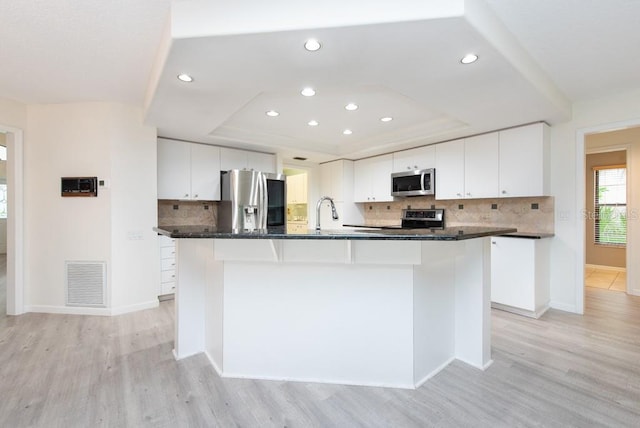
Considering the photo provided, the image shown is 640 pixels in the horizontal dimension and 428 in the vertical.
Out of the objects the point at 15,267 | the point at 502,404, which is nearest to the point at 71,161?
the point at 15,267

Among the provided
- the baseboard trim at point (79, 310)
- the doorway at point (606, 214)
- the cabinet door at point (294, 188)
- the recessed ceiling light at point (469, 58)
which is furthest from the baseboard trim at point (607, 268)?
the baseboard trim at point (79, 310)

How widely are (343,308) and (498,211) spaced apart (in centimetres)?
305

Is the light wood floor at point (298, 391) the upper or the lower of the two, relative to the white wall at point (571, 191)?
lower

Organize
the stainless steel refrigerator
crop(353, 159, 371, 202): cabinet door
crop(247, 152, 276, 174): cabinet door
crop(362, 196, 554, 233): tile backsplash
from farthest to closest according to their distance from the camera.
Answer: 1. crop(353, 159, 371, 202): cabinet door
2. crop(247, 152, 276, 174): cabinet door
3. the stainless steel refrigerator
4. crop(362, 196, 554, 233): tile backsplash

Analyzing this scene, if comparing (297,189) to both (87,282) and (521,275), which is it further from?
(521,275)

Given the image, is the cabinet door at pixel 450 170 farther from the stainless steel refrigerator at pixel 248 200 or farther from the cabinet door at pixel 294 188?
the cabinet door at pixel 294 188

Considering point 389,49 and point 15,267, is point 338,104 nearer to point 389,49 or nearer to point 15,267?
point 389,49

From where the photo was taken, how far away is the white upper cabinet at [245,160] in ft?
14.6

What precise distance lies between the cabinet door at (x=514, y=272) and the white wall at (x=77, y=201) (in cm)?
416

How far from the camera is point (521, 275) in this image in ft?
10.6

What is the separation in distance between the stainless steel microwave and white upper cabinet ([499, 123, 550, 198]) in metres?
0.91

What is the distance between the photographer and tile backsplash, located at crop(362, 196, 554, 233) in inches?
140

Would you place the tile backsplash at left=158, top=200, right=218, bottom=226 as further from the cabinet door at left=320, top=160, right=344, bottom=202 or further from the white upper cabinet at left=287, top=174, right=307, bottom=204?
the cabinet door at left=320, top=160, right=344, bottom=202

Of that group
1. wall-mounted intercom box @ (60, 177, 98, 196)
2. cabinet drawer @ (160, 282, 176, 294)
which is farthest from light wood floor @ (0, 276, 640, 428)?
wall-mounted intercom box @ (60, 177, 98, 196)
